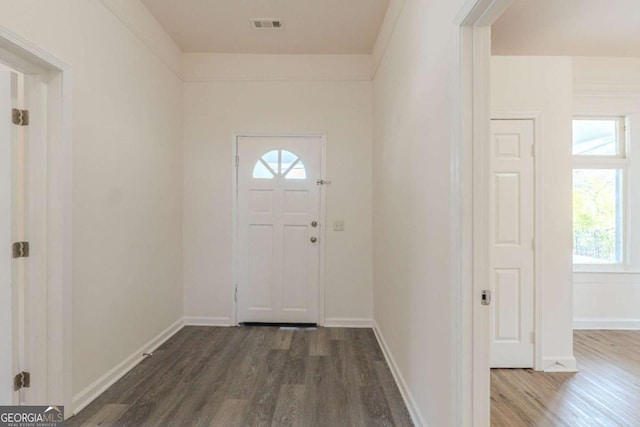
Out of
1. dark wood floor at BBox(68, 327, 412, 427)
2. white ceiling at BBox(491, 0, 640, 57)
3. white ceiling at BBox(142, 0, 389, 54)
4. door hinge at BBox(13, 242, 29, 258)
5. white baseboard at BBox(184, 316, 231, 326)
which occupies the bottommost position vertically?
dark wood floor at BBox(68, 327, 412, 427)

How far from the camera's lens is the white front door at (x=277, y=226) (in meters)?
3.40

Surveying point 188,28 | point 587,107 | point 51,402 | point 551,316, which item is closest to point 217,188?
point 188,28

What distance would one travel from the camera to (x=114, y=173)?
7.46ft

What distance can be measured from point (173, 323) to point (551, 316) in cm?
341

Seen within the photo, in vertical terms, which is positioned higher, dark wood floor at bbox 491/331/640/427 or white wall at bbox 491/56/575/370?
white wall at bbox 491/56/575/370

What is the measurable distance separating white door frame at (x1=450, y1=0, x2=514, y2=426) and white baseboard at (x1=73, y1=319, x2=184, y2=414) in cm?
216

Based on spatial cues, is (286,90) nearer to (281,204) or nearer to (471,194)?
(281,204)

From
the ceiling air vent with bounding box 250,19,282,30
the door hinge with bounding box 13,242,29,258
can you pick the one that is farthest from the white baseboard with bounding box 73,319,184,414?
the ceiling air vent with bounding box 250,19,282,30

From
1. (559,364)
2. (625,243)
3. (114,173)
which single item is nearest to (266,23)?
(114,173)

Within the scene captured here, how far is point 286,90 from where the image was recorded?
3.39 metres

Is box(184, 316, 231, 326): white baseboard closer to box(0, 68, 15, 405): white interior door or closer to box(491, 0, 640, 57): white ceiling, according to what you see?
box(0, 68, 15, 405): white interior door

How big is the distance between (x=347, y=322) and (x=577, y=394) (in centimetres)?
192

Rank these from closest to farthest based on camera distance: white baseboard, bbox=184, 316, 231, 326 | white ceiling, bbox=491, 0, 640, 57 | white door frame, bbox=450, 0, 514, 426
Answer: white door frame, bbox=450, 0, 514, 426 → white ceiling, bbox=491, 0, 640, 57 → white baseboard, bbox=184, 316, 231, 326

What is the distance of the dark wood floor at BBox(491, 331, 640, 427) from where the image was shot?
6.17ft
